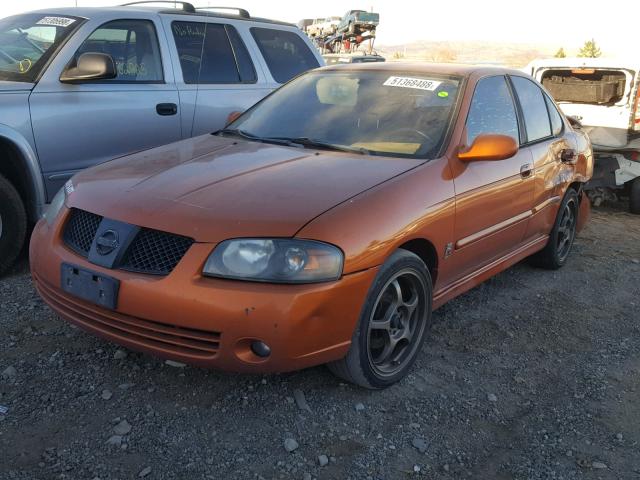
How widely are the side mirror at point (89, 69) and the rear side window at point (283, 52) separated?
1787 mm

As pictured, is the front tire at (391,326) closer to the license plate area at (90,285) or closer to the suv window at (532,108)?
the license plate area at (90,285)

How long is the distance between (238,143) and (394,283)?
1374mm

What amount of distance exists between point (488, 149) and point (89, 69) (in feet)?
9.14

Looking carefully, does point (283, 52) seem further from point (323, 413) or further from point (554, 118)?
point (323, 413)

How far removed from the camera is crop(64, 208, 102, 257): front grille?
2.89 meters

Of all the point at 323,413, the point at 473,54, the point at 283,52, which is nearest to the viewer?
the point at 323,413

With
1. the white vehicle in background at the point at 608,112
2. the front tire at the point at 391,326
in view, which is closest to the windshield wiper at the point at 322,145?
the front tire at the point at 391,326

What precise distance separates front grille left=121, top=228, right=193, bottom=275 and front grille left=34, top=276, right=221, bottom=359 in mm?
221

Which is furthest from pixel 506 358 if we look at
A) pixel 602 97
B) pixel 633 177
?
pixel 602 97

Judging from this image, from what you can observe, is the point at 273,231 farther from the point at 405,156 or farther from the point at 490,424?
the point at 490,424

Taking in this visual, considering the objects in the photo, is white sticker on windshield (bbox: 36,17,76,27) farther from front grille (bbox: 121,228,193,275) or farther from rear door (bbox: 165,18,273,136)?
front grille (bbox: 121,228,193,275)

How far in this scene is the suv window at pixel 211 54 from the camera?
17.2 ft

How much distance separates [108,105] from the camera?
466 centimetres

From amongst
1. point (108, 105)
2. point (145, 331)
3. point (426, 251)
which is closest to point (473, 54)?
point (108, 105)
